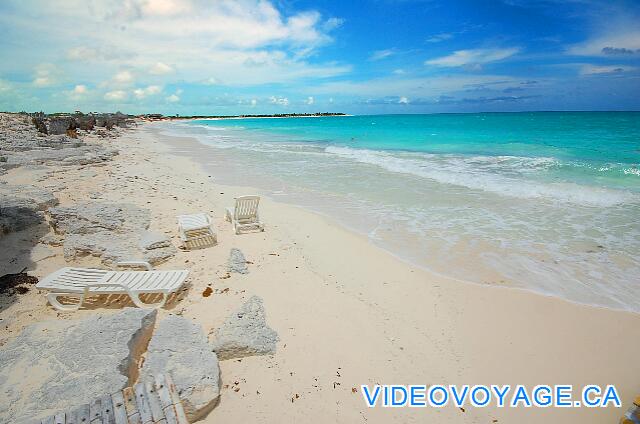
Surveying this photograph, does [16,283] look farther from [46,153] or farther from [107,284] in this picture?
[46,153]

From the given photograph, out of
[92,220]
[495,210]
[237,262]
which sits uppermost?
[92,220]

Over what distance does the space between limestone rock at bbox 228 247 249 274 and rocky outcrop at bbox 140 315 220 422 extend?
1856 millimetres

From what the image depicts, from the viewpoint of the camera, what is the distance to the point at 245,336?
13.0ft

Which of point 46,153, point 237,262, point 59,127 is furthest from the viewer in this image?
point 59,127

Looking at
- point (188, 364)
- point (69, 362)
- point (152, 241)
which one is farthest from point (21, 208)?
point (188, 364)

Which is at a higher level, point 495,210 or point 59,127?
point 59,127

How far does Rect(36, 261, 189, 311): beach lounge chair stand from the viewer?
456 cm

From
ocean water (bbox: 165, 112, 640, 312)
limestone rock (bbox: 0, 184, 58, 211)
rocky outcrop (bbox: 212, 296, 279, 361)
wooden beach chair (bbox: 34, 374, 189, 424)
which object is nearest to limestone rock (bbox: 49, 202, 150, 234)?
limestone rock (bbox: 0, 184, 58, 211)

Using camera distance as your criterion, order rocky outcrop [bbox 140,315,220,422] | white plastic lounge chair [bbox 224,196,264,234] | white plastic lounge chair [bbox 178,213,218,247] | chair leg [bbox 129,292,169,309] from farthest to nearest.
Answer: white plastic lounge chair [bbox 224,196,264,234] → white plastic lounge chair [bbox 178,213,218,247] → chair leg [bbox 129,292,169,309] → rocky outcrop [bbox 140,315,220,422]

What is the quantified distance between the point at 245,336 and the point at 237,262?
6.90 feet

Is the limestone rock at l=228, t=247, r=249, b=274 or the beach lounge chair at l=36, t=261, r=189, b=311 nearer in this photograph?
the beach lounge chair at l=36, t=261, r=189, b=311

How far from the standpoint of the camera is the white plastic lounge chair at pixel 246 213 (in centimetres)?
770

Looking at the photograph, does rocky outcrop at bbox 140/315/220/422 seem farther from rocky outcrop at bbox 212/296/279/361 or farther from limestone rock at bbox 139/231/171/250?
limestone rock at bbox 139/231/171/250

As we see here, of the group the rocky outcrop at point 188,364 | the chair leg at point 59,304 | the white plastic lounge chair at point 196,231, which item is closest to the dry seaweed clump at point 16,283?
the chair leg at point 59,304
